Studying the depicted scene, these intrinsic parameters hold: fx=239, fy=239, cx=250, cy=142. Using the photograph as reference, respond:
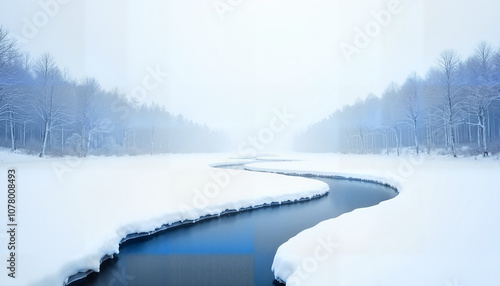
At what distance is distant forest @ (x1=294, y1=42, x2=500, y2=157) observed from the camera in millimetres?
23672

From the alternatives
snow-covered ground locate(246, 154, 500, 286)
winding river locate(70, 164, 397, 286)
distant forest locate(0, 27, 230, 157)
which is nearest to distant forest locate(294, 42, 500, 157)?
snow-covered ground locate(246, 154, 500, 286)

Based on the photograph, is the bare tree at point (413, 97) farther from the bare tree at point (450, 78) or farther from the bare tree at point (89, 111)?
the bare tree at point (89, 111)

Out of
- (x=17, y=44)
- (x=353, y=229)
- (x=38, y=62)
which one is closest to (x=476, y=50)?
(x=353, y=229)

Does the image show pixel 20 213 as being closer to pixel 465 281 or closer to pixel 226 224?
pixel 226 224

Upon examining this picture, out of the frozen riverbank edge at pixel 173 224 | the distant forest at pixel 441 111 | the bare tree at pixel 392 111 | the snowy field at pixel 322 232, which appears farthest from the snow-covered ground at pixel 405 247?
the bare tree at pixel 392 111

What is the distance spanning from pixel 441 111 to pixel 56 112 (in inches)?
1862

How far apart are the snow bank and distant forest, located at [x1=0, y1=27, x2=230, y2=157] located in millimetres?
15305

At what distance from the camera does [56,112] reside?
2970cm

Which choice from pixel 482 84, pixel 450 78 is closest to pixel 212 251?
pixel 482 84

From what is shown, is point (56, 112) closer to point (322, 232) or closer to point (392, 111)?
point (322, 232)

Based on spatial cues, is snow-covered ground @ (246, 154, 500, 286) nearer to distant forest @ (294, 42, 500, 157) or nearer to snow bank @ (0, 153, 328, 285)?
snow bank @ (0, 153, 328, 285)

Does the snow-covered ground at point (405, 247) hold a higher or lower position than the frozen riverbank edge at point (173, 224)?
higher

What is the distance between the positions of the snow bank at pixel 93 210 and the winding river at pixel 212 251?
20.0 inches

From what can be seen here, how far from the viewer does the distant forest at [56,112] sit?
2466 centimetres
